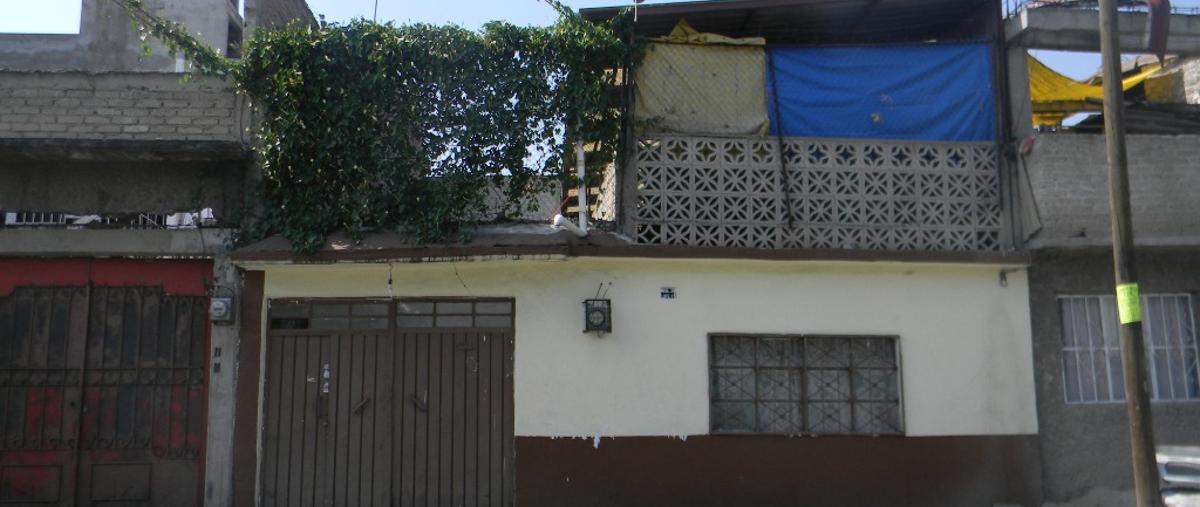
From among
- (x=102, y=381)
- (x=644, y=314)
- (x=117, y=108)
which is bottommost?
(x=102, y=381)

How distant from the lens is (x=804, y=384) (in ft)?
29.8

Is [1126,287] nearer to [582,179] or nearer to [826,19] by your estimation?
[826,19]

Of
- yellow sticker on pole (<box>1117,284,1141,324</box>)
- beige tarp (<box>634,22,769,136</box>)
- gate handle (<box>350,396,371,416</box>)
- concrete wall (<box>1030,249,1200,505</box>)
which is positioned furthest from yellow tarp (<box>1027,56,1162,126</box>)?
gate handle (<box>350,396,371,416</box>)

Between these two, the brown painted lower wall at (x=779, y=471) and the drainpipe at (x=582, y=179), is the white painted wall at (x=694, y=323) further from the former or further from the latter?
the drainpipe at (x=582, y=179)

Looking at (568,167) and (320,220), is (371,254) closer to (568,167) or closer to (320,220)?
(320,220)

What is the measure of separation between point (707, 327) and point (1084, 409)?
4160mm

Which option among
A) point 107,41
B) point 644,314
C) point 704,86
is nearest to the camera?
point 644,314

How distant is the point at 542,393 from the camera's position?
876 centimetres

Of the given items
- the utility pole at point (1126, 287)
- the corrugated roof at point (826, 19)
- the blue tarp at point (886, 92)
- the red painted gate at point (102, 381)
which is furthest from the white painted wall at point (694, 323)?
the corrugated roof at point (826, 19)

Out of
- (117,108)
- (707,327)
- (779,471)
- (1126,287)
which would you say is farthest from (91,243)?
(1126,287)

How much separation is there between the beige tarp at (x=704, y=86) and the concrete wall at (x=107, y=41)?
25.4 feet

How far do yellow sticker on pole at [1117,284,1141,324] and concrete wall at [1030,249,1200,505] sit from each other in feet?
7.73

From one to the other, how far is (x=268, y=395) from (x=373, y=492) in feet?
4.80

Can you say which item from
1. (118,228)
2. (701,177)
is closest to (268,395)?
(118,228)
